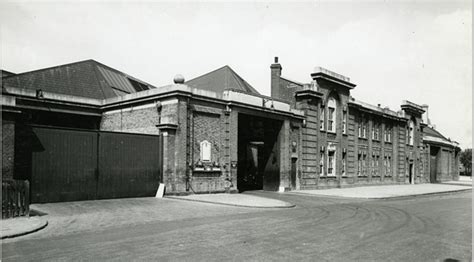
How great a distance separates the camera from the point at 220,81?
31812 mm

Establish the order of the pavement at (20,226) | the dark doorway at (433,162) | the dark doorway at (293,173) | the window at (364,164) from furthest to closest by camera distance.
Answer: the dark doorway at (433,162) → the window at (364,164) → the dark doorway at (293,173) → the pavement at (20,226)

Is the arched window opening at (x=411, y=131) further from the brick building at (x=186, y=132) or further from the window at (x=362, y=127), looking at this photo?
the window at (x=362, y=127)

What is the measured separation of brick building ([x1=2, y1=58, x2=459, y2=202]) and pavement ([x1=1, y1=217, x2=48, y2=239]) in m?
3.99

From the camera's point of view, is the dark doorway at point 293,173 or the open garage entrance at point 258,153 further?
the dark doorway at point 293,173

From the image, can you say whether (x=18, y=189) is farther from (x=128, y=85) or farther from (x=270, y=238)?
(x=128, y=85)

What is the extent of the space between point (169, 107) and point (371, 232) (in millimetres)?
12099

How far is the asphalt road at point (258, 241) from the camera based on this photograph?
725 cm

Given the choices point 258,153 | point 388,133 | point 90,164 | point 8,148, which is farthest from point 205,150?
point 388,133

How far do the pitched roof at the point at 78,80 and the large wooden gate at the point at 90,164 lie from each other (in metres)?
8.79

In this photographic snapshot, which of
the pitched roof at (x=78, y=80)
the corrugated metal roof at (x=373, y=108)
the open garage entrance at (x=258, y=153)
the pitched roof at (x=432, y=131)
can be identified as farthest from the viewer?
the pitched roof at (x=432, y=131)

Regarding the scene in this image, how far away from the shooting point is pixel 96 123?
2411cm

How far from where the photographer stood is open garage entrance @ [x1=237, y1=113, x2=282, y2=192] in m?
26.4

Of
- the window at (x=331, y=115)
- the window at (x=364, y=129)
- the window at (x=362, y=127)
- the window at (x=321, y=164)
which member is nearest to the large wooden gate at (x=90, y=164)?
the window at (x=321, y=164)

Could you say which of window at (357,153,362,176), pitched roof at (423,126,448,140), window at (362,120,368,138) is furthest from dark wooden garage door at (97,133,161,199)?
pitched roof at (423,126,448,140)
